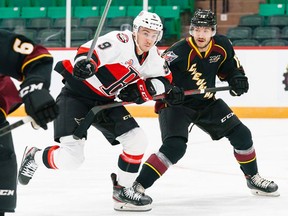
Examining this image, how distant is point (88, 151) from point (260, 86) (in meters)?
3.11

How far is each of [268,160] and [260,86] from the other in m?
3.14

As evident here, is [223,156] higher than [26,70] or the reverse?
the reverse

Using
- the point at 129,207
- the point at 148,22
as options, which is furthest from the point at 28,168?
the point at 148,22

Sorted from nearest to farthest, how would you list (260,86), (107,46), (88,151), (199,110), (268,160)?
(107,46) < (199,110) < (268,160) < (88,151) < (260,86)

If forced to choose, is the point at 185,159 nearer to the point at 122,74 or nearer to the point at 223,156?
the point at 223,156

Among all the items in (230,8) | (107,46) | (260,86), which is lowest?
(260,86)

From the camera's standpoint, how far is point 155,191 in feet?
14.9

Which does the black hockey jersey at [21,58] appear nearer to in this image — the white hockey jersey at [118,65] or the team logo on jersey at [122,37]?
the white hockey jersey at [118,65]

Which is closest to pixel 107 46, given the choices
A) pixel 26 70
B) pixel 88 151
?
pixel 26 70

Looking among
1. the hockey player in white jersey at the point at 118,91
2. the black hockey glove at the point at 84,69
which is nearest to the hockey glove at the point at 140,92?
the hockey player in white jersey at the point at 118,91

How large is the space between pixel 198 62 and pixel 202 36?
0.14 meters

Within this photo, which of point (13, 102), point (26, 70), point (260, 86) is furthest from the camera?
point (260, 86)

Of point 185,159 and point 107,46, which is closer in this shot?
point 107,46

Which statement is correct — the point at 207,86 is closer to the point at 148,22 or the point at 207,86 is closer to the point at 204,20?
the point at 204,20
